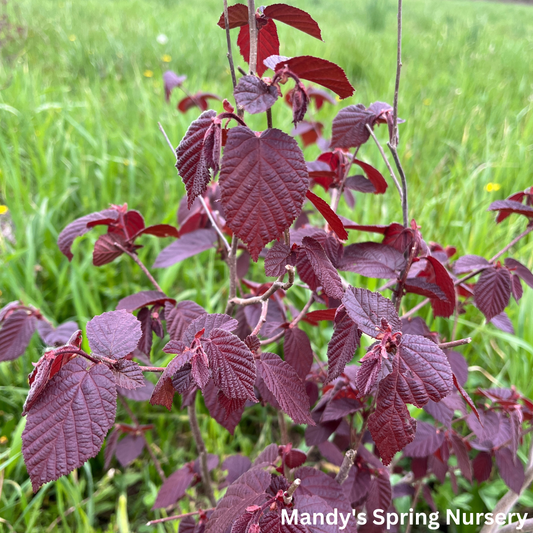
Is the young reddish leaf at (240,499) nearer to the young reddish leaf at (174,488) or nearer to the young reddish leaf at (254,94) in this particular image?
the young reddish leaf at (174,488)

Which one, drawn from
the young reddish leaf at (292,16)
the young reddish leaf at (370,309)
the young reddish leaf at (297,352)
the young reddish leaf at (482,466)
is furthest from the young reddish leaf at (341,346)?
the young reddish leaf at (482,466)

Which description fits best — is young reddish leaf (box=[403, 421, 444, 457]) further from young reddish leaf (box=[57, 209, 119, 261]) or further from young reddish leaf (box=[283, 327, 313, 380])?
young reddish leaf (box=[57, 209, 119, 261])

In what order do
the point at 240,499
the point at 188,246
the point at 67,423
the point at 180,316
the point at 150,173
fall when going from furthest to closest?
the point at 150,173
the point at 188,246
the point at 180,316
the point at 240,499
the point at 67,423

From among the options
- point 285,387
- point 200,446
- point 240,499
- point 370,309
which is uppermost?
point 370,309

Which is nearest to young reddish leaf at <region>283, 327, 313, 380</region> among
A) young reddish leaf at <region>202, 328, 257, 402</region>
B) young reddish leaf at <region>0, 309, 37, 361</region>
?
young reddish leaf at <region>202, 328, 257, 402</region>

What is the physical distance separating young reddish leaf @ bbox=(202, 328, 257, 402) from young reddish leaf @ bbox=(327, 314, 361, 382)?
106 millimetres

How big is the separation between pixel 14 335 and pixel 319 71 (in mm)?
722

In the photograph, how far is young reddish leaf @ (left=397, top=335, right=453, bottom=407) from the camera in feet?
1.43

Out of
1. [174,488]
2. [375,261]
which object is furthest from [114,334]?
[174,488]

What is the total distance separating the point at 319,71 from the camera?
1.53 feet

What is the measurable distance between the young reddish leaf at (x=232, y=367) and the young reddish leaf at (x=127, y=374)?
0.08 metres

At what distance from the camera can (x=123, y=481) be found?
118cm

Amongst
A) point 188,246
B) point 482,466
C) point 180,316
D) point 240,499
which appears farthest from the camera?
point 482,466

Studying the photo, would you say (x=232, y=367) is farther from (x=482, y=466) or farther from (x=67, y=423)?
(x=482, y=466)
